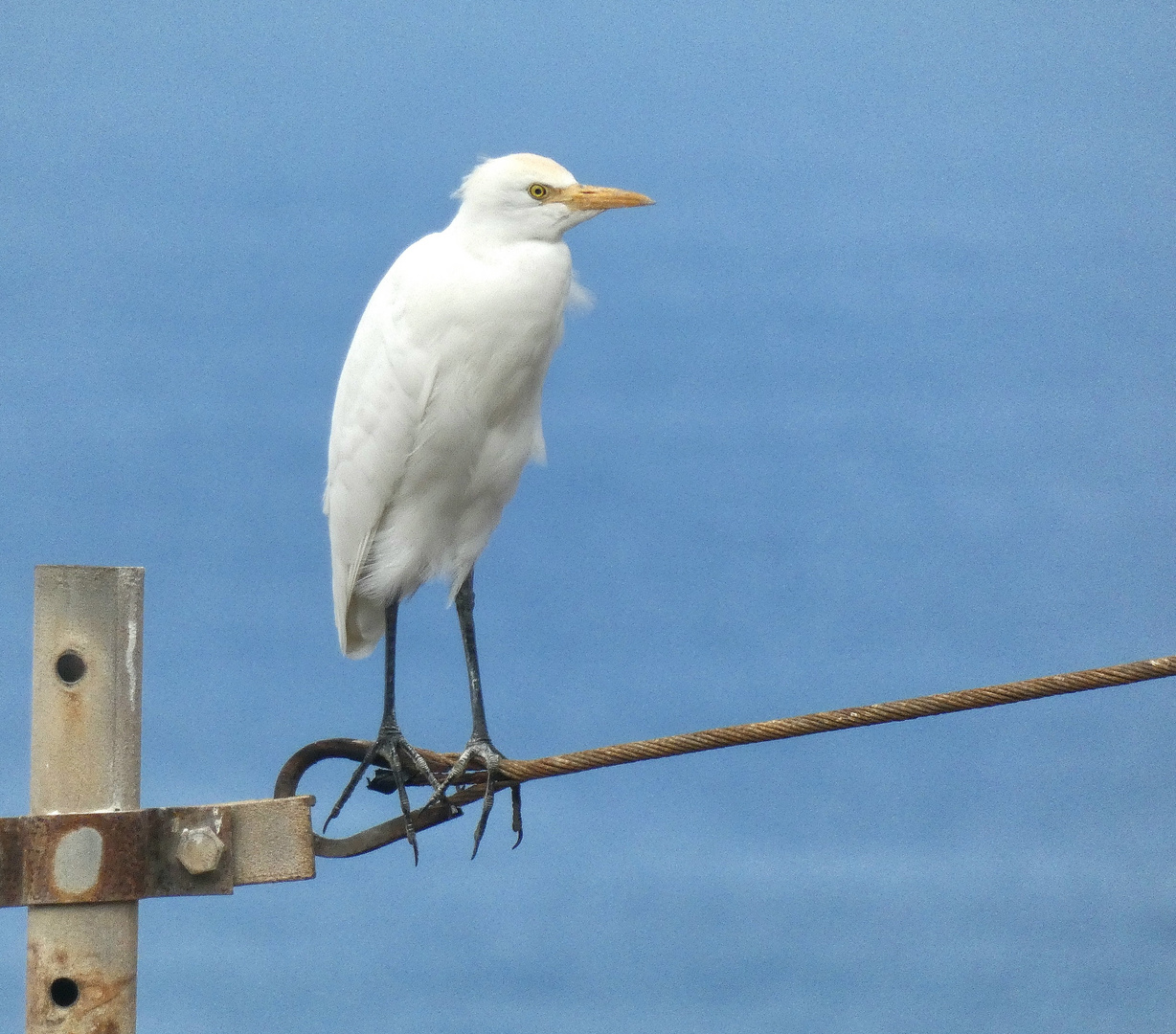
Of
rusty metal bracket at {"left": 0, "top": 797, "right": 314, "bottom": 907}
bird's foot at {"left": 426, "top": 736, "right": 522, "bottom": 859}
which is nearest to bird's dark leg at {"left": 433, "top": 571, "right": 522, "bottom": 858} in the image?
bird's foot at {"left": 426, "top": 736, "right": 522, "bottom": 859}

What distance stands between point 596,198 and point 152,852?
148 centimetres

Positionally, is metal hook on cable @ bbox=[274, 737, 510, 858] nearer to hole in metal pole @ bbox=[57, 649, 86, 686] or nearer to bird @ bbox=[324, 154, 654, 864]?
bird @ bbox=[324, 154, 654, 864]

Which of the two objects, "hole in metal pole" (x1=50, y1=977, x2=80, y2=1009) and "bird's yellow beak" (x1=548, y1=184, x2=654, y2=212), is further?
"bird's yellow beak" (x1=548, y1=184, x2=654, y2=212)

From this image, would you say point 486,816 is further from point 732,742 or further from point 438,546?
point 732,742

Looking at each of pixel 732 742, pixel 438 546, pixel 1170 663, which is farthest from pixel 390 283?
pixel 1170 663

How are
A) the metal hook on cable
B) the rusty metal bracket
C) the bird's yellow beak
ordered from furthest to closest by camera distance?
the bird's yellow beak < the metal hook on cable < the rusty metal bracket

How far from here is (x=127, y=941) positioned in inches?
83.7

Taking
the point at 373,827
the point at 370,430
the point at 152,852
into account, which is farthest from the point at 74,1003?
the point at 370,430

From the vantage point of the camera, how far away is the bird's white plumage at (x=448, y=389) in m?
2.95

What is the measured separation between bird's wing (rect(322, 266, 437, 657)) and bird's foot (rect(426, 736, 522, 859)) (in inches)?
18.0

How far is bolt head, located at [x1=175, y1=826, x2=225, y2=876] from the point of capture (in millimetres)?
2105

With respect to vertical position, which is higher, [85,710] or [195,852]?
[85,710]

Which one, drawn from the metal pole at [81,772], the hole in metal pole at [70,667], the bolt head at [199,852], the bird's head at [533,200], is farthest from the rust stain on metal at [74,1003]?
the bird's head at [533,200]

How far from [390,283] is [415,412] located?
0.27m
